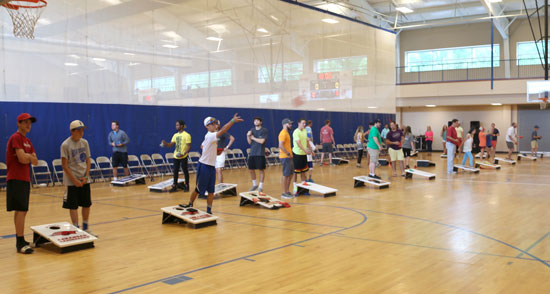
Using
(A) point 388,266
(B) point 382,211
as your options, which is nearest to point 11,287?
(A) point 388,266

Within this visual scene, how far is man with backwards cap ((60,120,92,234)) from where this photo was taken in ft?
21.9

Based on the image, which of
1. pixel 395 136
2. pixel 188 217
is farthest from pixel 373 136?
pixel 188 217

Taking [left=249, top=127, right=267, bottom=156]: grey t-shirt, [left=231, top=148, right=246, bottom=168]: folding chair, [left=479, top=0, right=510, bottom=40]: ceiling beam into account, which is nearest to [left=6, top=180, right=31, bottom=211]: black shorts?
[left=249, top=127, right=267, bottom=156]: grey t-shirt

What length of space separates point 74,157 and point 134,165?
10458 mm

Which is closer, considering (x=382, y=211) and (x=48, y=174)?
(x=382, y=211)

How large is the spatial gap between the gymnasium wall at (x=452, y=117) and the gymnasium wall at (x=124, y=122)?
13.7 metres

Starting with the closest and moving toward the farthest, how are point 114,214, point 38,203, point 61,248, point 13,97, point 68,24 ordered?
point 61,248 < point 114,214 < point 38,203 < point 13,97 < point 68,24

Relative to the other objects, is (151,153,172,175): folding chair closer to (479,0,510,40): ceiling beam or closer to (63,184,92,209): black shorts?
(63,184,92,209): black shorts

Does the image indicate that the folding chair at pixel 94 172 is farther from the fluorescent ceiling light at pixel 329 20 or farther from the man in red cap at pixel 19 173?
the fluorescent ceiling light at pixel 329 20

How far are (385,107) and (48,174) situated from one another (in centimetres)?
2041

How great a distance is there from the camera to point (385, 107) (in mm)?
30094

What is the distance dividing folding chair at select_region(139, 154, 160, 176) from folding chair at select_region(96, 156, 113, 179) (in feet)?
3.46

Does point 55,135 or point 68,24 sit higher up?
point 68,24

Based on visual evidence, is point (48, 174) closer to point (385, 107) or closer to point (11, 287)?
point (11, 287)
